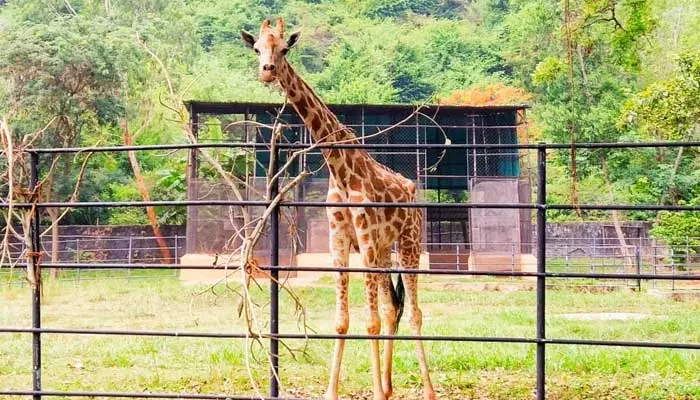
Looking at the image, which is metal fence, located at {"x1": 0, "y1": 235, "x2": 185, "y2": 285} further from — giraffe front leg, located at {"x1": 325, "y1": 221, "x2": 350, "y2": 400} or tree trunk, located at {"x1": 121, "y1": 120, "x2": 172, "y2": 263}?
giraffe front leg, located at {"x1": 325, "y1": 221, "x2": 350, "y2": 400}

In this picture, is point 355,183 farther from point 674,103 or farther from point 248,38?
point 674,103

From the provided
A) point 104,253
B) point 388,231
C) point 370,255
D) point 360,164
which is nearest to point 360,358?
point 388,231

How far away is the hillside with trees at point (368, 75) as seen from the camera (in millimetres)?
24266

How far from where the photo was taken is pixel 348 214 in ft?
19.9

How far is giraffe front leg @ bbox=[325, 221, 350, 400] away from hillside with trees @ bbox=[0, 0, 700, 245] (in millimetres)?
4141

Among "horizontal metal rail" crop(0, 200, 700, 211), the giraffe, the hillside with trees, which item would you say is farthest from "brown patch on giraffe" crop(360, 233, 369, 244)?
the hillside with trees

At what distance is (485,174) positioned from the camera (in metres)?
23.1

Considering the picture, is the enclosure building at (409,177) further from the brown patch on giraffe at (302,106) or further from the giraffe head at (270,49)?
the giraffe head at (270,49)

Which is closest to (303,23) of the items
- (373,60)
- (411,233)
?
(373,60)

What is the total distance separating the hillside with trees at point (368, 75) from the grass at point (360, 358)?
289 cm

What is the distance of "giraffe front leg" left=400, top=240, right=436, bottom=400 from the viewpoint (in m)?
6.13

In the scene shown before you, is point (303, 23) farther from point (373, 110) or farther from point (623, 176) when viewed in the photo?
point (373, 110)

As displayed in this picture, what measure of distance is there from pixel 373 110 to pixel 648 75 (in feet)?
45.5

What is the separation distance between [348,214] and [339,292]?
1.75ft
